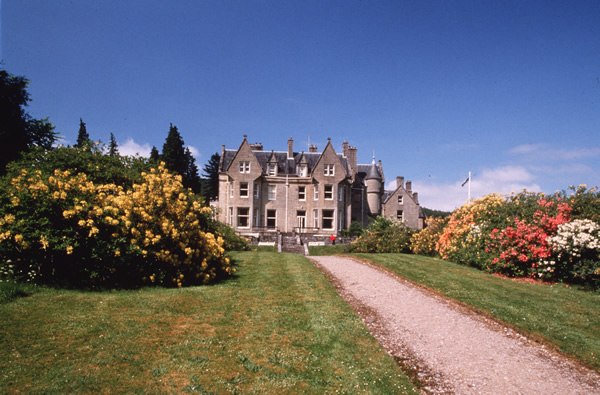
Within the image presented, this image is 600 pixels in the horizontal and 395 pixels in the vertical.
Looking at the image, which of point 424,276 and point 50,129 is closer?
point 424,276

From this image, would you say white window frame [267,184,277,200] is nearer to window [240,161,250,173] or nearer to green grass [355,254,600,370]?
window [240,161,250,173]

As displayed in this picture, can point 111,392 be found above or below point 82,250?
below

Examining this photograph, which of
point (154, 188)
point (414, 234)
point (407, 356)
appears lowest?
point (407, 356)

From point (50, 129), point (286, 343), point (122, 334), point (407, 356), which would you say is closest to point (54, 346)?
point (122, 334)

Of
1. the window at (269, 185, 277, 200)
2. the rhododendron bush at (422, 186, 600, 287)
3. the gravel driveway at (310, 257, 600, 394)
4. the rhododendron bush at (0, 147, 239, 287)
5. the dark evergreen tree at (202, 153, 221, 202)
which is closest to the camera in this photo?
the gravel driveway at (310, 257, 600, 394)

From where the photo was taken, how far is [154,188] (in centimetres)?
1137

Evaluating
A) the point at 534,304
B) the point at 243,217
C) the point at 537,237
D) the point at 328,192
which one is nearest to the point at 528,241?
the point at 537,237

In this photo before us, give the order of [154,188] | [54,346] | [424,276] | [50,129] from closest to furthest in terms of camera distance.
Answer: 1. [54,346]
2. [154,188]
3. [424,276]
4. [50,129]

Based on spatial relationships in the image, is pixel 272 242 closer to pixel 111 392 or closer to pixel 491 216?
pixel 491 216

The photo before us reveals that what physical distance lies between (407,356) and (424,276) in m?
7.77

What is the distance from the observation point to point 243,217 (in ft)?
127

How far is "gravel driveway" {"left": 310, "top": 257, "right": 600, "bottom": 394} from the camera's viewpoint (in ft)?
16.9

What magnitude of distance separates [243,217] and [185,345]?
3313 centimetres

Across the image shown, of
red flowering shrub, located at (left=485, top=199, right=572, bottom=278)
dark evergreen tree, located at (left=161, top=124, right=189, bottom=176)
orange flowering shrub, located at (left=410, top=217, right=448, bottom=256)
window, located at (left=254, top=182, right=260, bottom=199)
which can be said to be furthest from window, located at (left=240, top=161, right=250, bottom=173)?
red flowering shrub, located at (left=485, top=199, right=572, bottom=278)
